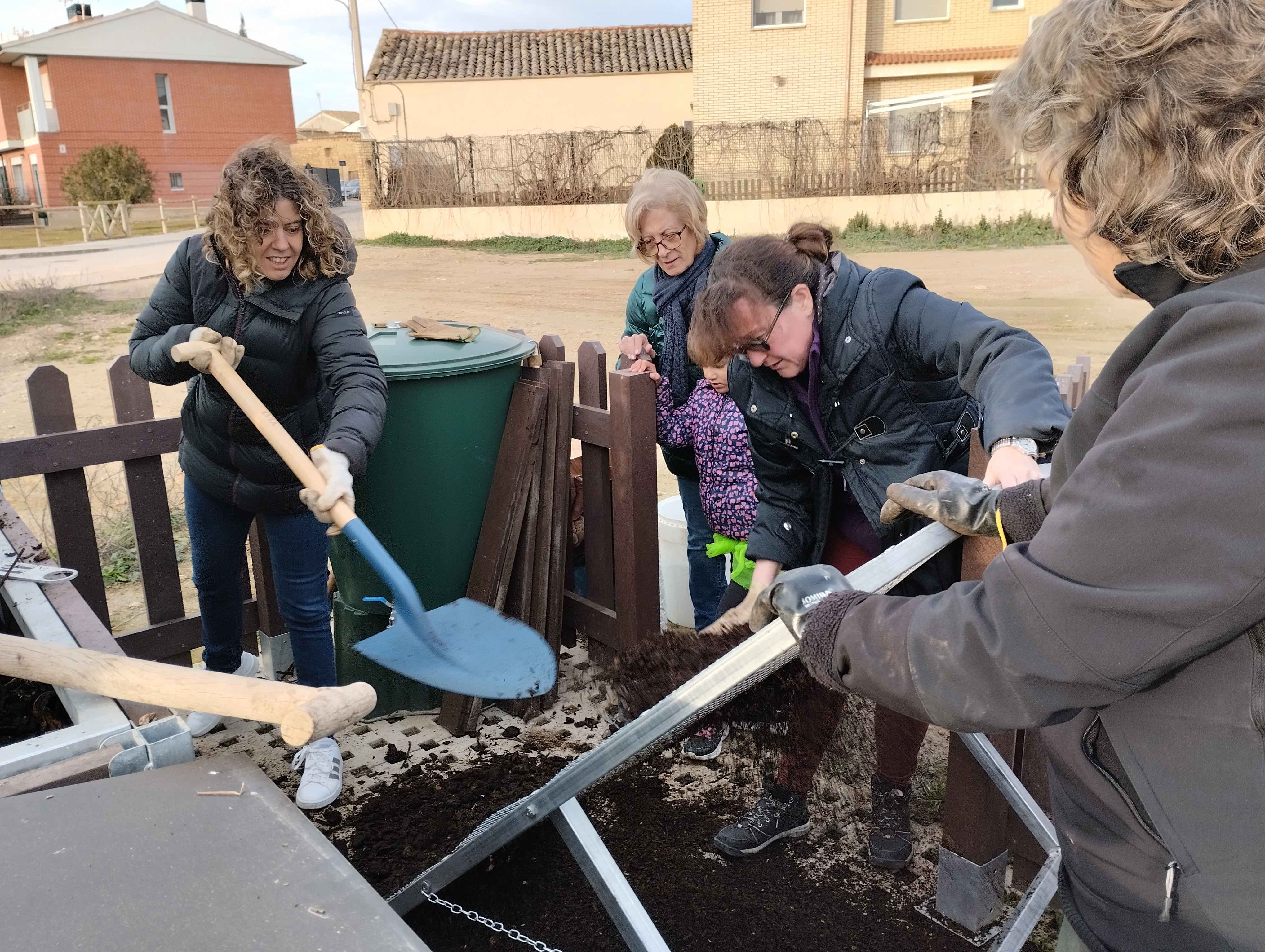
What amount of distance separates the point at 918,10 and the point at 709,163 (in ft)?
24.9

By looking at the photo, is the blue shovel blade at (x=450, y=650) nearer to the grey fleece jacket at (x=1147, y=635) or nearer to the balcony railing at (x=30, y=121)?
the grey fleece jacket at (x=1147, y=635)

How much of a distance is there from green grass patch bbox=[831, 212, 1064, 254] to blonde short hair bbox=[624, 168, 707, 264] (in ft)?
44.5

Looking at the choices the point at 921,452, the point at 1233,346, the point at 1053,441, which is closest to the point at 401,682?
the point at 921,452

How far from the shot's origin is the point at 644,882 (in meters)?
2.56

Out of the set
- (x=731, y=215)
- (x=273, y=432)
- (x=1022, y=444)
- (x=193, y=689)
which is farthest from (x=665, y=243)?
(x=731, y=215)

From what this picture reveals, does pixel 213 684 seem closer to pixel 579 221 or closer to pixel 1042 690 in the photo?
pixel 1042 690

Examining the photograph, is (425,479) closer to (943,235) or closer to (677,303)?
(677,303)

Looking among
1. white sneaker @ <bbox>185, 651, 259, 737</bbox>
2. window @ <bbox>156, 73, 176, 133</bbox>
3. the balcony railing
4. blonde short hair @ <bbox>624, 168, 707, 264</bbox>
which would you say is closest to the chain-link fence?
blonde short hair @ <bbox>624, 168, 707, 264</bbox>

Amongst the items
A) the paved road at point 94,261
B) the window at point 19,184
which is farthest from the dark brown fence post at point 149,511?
the window at point 19,184

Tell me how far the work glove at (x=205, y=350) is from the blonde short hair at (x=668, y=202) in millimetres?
1400

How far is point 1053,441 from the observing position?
6.08 feet

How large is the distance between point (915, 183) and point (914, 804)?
19.5 m

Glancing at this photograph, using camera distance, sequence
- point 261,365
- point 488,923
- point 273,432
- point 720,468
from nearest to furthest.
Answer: point 488,923 < point 273,432 < point 261,365 < point 720,468

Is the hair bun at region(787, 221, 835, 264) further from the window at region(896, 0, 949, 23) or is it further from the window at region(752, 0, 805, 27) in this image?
the window at region(896, 0, 949, 23)
